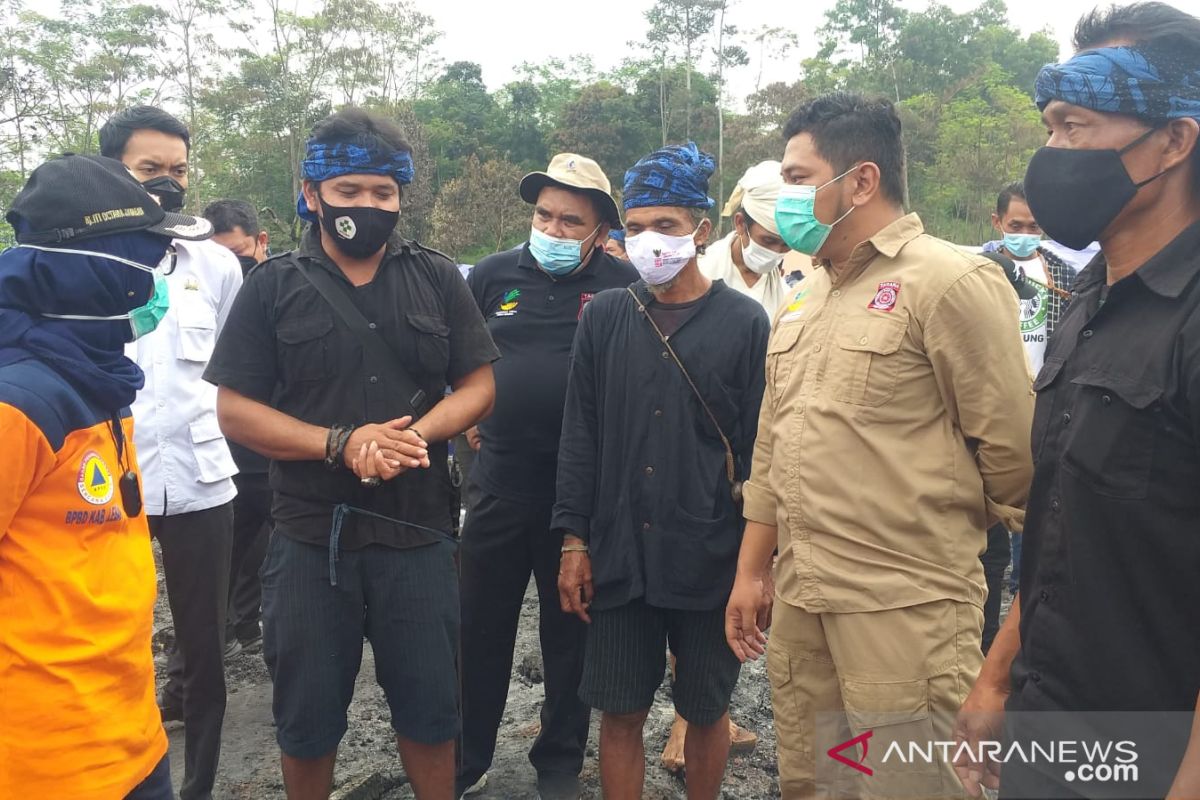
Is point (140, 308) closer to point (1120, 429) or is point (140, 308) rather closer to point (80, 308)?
point (80, 308)

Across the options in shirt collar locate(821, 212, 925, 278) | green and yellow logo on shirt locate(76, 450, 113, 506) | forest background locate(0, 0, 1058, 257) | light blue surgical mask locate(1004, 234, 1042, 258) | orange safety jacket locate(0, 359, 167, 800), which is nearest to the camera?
orange safety jacket locate(0, 359, 167, 800)

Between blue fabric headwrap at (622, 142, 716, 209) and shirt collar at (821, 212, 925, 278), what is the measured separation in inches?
33.6

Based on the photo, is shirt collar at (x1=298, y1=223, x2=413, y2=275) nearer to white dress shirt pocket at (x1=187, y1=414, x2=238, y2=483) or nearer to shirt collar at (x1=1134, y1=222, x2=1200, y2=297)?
white dress shirt pocket at (x1=187, y1=414, x2=238, y2=483)

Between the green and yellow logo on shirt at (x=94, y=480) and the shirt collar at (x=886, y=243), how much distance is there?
6.26 feet

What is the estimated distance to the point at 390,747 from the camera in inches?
143

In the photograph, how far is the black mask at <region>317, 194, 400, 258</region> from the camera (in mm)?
2699

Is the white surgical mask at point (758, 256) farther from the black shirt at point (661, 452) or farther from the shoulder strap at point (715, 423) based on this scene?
the shoulder strap at point (715, 423)

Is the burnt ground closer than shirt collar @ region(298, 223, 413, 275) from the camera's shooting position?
No

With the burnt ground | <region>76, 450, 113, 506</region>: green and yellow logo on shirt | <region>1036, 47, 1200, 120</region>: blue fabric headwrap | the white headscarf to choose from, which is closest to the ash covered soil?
the burnt ground

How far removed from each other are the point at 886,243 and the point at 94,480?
6.60 ft

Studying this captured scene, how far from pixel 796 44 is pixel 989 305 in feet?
131

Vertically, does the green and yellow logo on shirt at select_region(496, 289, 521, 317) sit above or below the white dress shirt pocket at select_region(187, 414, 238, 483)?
above

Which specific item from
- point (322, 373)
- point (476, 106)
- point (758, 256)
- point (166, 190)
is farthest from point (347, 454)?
point (476, 106)

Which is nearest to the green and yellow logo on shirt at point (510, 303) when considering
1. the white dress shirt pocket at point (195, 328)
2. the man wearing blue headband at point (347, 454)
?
the man wearing blue headband at point (347, 454)
